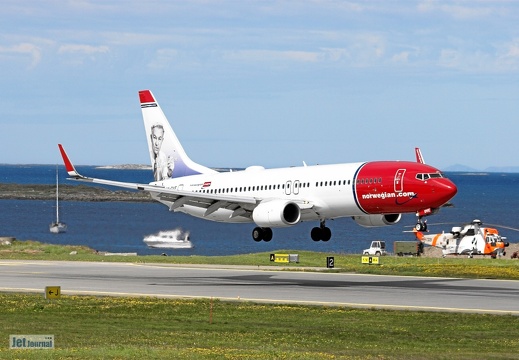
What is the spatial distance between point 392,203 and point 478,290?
297 inches

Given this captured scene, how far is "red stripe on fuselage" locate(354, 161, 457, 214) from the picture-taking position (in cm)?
6681

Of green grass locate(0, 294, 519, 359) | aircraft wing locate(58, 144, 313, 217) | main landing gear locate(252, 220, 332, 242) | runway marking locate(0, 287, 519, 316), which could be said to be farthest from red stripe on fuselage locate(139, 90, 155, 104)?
green grass locate(0, 294, 519, 359)

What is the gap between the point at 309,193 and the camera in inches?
2864

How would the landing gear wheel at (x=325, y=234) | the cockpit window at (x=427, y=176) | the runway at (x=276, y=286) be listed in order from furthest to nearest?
1. the landing gear wheel at (x=325, y=234)
2. the cockpit window at (x=427, y=176)
3. the runway at (x=276, y=286)

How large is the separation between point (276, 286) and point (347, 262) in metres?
31.9

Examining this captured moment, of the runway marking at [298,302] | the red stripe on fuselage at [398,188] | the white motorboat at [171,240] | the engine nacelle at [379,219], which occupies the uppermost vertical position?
the white motorboat at [171,240]

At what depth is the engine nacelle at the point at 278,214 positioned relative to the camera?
236ft

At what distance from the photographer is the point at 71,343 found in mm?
39594

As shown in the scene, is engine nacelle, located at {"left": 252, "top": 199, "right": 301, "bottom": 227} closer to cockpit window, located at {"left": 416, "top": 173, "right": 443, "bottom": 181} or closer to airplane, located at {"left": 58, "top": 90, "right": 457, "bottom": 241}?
airplane, located at {"left": 58, "top": 90, "right": 457, "bottom": 241}

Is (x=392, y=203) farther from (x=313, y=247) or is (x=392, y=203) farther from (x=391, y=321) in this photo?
(x=313, y=247)

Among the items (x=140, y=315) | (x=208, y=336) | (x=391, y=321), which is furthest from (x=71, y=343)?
(x=391, y=321)

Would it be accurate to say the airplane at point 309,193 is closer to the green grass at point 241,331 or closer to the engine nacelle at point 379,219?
the engine nacelle at point 379,219

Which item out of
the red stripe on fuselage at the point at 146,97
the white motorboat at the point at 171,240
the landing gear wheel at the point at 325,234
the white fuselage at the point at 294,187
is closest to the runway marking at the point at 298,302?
the white fuselage at the point at 294,187

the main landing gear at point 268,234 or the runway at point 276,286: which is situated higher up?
the main landing gear at point 268,234
